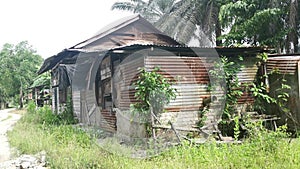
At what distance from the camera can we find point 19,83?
3506cm

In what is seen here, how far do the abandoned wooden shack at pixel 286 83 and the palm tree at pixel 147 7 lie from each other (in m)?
13.9

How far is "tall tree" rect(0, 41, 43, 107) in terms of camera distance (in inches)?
1356

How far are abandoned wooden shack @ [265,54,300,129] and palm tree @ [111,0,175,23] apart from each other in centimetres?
1389

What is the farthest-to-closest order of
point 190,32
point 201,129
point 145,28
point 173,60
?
point 190,32
point 145,28
point 173,60
point 201,129

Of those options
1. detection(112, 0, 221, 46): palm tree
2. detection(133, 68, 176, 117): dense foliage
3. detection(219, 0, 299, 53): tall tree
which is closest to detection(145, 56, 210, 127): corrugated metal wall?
detection(133, 68, 176, 117): dense foliage

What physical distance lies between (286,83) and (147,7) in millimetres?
15771

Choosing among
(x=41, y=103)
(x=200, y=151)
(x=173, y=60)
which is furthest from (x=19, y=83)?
(x=200, y=151)

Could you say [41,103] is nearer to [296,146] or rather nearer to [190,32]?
[190,32]

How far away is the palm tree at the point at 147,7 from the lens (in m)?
22.3

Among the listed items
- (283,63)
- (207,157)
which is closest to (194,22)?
(283,63)

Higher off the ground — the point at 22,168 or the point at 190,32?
the point at 190,32

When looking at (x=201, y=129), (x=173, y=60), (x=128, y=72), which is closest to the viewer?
(x=201, y=129)

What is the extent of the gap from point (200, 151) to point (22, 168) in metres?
3.69

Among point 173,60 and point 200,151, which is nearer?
point 200,151
